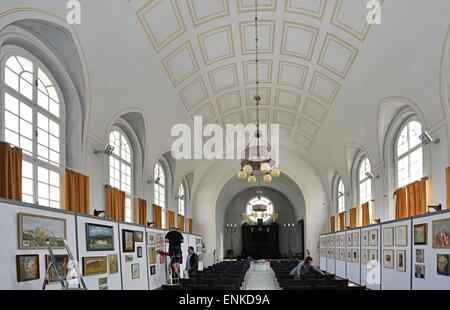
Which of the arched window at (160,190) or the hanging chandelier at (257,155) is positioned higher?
the hanging chandelier at (257,155)

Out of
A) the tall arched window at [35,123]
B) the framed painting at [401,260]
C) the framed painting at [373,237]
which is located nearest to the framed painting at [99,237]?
the tall arched window at [35,123]

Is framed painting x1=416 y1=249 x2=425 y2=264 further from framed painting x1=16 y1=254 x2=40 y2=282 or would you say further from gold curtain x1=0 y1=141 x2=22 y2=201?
gold curtain x1=0 y1=141 x2=22 y2=201

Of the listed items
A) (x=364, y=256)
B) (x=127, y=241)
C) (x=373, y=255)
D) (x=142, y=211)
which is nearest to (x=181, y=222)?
(x=142, y=211)

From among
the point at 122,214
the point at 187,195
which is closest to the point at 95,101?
the point at 122,214

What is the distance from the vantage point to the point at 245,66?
16469 mm

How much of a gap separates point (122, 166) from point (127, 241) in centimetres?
577

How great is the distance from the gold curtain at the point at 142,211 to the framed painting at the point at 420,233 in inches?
394

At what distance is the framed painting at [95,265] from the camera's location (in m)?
6.94

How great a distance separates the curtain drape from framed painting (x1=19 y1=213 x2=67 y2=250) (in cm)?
1127

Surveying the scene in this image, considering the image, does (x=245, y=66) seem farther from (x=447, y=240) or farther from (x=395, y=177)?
(x=447, y=240)

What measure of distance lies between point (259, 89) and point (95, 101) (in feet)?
30.4

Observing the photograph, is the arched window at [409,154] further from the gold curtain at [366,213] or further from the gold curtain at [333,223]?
the gold curtain at [333,223]

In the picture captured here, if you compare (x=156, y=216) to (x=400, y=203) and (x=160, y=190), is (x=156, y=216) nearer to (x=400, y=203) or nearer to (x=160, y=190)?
(x=160, y=190)
